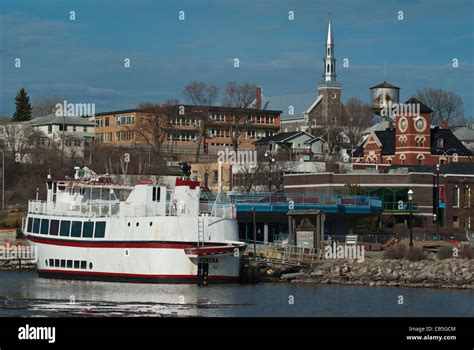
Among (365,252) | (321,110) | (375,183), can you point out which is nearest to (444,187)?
(375,183)

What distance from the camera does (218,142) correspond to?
16275 centimetres

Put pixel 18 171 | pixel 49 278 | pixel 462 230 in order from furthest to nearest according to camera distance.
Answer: pixel 18 171 < pixel 462 230 < pixel 49 278

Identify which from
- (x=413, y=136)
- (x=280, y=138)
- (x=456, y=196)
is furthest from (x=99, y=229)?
(x=280, y=138)

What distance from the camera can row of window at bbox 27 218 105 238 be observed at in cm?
6644

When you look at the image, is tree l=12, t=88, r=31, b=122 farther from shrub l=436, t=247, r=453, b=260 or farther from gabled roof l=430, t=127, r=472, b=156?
shrub l=436, t=247, r=453, b=260

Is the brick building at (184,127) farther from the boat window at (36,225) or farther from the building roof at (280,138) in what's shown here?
the boat window at (36,225)

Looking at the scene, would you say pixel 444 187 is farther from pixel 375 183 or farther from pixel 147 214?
pixel 147 214

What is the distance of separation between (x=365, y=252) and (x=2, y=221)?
40.3 metres

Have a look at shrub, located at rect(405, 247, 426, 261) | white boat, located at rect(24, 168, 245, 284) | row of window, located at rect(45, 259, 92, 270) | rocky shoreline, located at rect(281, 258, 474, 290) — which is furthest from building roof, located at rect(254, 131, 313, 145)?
row of window, located at rect(45, 259, 92, 270)

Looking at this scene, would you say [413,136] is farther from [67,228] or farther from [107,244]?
[107,244]

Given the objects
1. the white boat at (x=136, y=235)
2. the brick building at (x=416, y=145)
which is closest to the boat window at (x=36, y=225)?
the white boat at (x=136, y=235)

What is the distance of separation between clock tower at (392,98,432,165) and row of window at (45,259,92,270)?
66.7 metres

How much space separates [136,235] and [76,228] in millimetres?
5168

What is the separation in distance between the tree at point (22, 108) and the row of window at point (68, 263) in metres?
110
